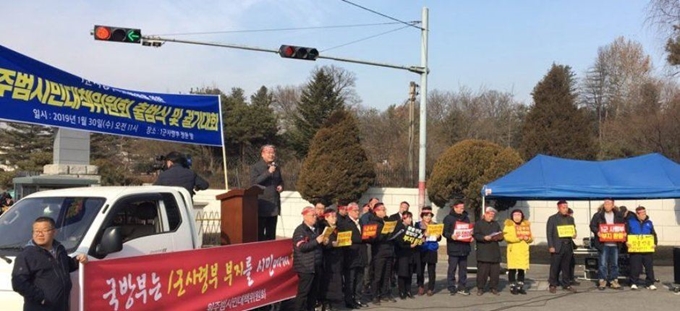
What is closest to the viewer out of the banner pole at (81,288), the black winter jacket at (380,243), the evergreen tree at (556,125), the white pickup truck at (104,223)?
the banner pole at (81,288)

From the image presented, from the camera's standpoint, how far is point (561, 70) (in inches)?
1540

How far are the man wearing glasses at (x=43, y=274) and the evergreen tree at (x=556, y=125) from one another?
111 ft

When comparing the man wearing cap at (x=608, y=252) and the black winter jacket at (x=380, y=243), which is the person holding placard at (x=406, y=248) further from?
the man wearing cap at (x=608, y=252)

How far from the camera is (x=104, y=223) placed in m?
6.66

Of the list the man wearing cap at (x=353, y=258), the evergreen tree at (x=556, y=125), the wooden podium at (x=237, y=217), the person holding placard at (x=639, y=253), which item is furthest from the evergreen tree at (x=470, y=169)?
the evergreen tree at (x=556, y=125)

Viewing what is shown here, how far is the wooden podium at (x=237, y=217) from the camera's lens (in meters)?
8.80

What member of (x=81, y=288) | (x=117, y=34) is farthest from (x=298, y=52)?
(x=81, y=288)

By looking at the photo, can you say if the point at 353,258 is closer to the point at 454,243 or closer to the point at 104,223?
the point at 454,243

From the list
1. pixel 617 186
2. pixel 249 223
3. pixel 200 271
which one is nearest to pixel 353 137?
pixel 617 186

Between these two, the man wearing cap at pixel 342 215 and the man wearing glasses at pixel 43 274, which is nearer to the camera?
the man wearing glasses at pixel 43 274

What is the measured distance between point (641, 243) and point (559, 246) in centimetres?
183

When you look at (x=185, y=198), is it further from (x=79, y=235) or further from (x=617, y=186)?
(x=617, y=186)

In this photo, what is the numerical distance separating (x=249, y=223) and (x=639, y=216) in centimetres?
947

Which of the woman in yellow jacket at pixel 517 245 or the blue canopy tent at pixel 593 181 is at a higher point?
the blue canopy tent at pixel 593 181
